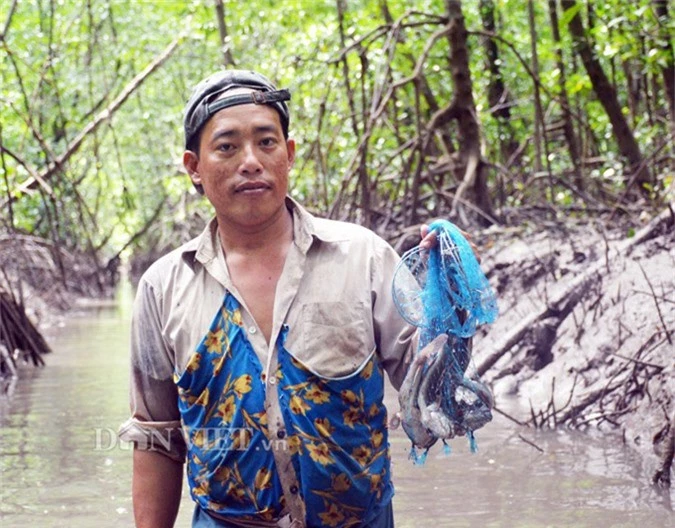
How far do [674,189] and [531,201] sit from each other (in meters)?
3.88

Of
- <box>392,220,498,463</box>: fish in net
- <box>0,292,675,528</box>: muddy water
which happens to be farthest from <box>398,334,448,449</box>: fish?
<box>0,292,675,528</box>: muddy water

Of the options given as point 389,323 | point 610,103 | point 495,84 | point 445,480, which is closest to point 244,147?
point 389,323

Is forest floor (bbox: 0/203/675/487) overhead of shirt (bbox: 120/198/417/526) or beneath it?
beneath

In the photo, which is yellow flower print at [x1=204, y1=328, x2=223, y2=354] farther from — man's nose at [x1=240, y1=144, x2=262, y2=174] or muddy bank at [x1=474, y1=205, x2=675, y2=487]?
muddy bank at [x1=474, y1=205, x2=675, y2=487]

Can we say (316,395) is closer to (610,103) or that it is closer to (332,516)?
(332,516)

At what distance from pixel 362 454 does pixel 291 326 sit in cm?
28

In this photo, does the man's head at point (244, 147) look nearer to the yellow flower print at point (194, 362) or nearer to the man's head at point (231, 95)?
the man's head at point (231, 95)

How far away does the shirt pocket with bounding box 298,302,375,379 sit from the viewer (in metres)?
2.40

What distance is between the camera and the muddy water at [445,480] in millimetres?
4840

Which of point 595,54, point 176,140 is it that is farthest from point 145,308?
point 176,140

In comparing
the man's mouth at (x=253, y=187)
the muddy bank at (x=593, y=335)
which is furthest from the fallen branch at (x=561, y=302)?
the man's mouth at (x=253, y=187)

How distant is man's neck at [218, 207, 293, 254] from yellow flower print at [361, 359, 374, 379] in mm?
311

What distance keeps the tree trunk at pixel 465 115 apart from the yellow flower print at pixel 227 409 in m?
8.83

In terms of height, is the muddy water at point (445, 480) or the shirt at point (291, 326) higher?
the shirt at point (291, 326)
